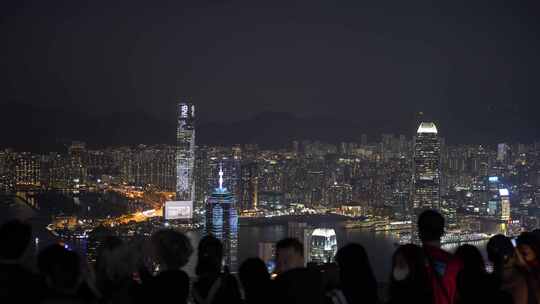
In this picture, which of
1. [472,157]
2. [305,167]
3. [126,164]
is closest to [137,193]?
[126,164]

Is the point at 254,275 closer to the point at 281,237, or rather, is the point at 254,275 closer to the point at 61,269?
the point at 61,269

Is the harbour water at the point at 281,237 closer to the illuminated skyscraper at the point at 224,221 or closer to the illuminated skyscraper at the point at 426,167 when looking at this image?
the illuminated skyscraper at the point at 224,221

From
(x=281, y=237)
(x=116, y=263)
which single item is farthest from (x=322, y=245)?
(x=116, y=263)

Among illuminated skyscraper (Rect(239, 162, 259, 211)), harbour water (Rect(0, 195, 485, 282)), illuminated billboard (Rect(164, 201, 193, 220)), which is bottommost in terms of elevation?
harbour water (Rect(0, 195, 485, 282))

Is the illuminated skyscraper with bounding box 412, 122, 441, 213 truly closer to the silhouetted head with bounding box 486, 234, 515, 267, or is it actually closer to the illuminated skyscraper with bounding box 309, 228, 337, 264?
the illuminated skyscraper with bounding box 309, 228, 337, 264

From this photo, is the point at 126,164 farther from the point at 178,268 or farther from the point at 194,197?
the point at 178,268

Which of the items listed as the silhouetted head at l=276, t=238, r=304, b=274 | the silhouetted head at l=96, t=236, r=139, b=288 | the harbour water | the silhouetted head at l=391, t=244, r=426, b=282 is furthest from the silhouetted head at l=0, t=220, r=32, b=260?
the harbour water
